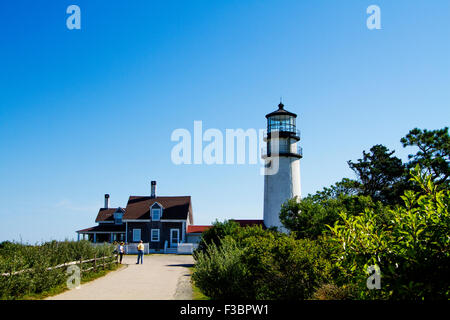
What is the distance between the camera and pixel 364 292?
188 inches

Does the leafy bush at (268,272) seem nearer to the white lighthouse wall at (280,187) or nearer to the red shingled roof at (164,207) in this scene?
the white lighthouse wall at (280,187)

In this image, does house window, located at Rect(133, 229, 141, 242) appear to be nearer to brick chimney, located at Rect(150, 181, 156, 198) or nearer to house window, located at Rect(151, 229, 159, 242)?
house window, located at Rect(151, 229, 159, 242)

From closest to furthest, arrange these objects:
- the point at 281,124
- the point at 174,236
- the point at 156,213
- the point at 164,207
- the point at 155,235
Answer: the point at 281,124 < the point at 174,236 < the point at 155,235 < the point at 156,213 < the point at 164,207

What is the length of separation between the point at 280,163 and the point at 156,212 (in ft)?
55.5

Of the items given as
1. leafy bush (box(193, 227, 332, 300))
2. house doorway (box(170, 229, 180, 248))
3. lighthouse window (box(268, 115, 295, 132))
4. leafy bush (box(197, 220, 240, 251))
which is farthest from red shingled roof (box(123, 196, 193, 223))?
leafy bush (box(193, 227, 332, 300))

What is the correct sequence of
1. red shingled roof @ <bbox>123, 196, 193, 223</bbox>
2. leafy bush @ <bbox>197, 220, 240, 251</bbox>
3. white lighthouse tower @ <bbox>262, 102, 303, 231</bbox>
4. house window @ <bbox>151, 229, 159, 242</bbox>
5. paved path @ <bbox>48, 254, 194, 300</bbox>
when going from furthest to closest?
red shingled roof @ <bbox>123, 196, 193, 223</bbox>
house window @ <bbox>151, 229, 159, 242</bbox>
white lighthouse tower @ <bbox>262, 102, 303, 231</bbox>
leafy bush @ <bbox>197, 220, 240, 251</bbox>
paved path @ <bbox>48, 254, 194, 300</bbox>

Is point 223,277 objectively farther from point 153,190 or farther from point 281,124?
point 153,190

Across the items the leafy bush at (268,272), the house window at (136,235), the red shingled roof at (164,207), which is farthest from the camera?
the red shingled roof at (164,207)

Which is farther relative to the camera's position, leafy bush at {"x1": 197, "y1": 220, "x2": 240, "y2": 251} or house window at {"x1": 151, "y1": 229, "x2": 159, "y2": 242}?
house window at {"x1": 151, "y1": 229, "x2": 159, "y2": 242}

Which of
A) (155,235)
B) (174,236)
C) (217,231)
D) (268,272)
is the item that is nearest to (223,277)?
(268,272)

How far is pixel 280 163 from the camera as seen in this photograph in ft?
119

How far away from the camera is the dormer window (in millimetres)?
44438

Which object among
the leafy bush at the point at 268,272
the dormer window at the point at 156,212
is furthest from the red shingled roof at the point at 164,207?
the leafy bush at the point at 268,272

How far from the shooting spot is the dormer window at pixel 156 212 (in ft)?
146
